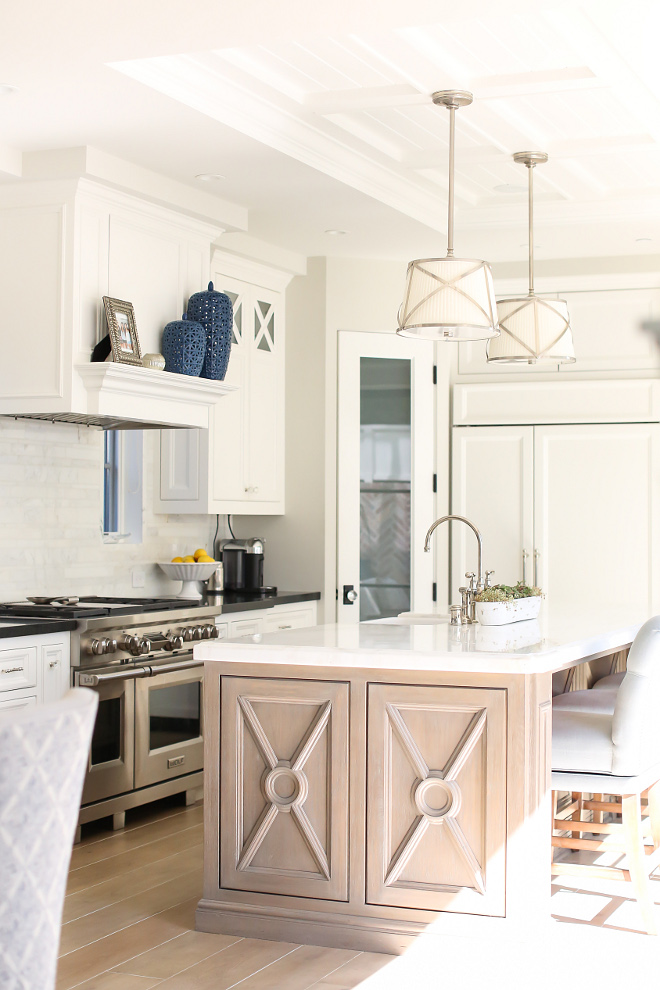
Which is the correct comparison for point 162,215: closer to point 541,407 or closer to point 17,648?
point 17,648

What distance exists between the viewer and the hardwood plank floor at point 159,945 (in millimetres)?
2994

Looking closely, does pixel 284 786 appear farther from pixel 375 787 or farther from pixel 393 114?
pixel 393 114

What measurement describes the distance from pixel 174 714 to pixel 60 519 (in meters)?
0.99

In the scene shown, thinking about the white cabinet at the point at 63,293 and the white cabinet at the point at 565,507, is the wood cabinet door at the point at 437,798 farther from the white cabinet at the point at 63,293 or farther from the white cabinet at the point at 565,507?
the white cabinet at the point at 565,507

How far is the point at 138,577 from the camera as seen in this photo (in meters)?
5.45

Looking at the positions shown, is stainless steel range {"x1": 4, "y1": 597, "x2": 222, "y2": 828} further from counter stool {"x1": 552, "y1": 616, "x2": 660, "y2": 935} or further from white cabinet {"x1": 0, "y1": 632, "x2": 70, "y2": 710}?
counter stool {"x1": 552, "y1": 616, "x2": 660, "y2": 935}

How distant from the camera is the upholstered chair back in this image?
328 centimetres

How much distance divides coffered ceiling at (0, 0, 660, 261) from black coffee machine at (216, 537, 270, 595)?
161 cm

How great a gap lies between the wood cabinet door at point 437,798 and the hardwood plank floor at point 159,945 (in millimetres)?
243

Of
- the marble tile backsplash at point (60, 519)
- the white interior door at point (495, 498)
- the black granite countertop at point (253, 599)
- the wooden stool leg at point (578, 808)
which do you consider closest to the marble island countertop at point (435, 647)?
the wooden stool leg at point (578, 808)

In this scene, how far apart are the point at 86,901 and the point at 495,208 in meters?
3.76

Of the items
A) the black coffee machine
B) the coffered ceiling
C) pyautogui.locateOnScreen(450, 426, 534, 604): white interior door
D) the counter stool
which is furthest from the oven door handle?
pyautogui.locateOnScreen(450, 426, 534, 604): white interior door

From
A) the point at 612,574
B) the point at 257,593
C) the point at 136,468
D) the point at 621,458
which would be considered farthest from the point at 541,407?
the point at 136,468

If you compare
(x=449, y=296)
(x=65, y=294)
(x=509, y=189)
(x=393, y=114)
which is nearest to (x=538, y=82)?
(x=393, y=114)
